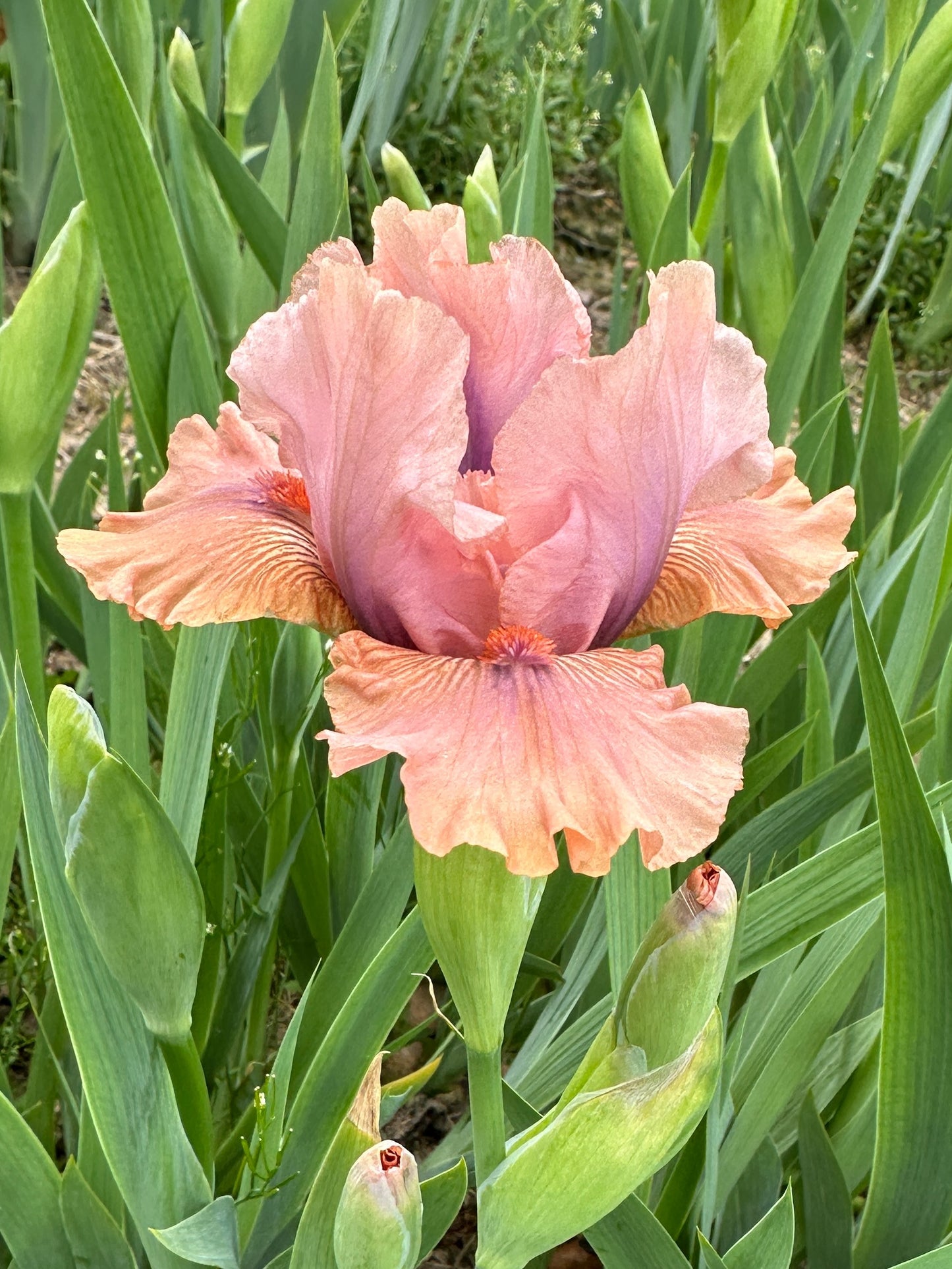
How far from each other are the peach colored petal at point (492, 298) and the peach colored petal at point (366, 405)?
6 cm

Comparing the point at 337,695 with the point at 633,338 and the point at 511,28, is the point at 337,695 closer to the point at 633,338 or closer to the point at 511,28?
the point at 633,338

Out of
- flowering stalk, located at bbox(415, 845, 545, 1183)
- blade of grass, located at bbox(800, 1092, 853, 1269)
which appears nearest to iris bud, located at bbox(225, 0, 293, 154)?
flowering stalk, located at bbox(415, 845, 545, 1183)

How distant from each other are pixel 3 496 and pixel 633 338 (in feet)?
1.46

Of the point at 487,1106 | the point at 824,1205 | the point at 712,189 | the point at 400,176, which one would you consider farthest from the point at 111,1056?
the point at 712,189

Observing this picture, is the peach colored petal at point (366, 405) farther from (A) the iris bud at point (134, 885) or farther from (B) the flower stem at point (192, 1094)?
(B) the flower stem at point (192, 1094)

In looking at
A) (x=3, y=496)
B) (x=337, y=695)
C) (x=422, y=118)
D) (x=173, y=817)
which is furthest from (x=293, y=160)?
(x=337, y=695)

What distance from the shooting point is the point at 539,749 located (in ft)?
1.43

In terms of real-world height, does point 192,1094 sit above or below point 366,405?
below

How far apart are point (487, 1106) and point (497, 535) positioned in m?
0.23

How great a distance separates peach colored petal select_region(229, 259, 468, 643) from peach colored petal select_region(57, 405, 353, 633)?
5 centimetres

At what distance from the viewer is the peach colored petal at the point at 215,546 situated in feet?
1.70

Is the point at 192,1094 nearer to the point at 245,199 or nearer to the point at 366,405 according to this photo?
the point at 366,405

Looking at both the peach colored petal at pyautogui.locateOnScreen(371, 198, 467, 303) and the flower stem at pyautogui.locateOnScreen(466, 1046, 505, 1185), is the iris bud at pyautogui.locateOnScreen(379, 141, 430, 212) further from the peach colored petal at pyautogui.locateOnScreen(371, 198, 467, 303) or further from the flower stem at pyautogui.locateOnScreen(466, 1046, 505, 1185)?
the flower stem at pyautogui.locateOnScreen(466, 1046, 505, 1185)

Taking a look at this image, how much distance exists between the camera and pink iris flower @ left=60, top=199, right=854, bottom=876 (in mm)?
428
